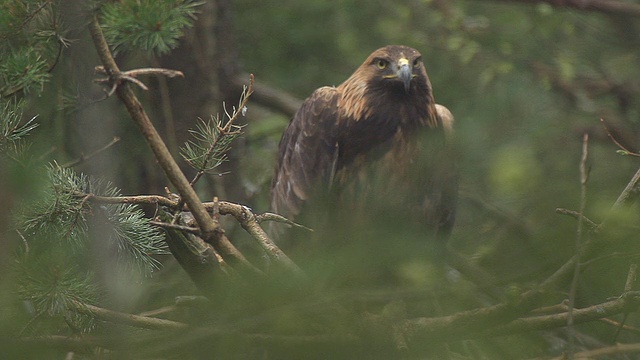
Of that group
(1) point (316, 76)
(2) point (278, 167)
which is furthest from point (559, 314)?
(1) point (316, 76)

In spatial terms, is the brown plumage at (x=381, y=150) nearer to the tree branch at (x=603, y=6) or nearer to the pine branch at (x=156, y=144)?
the tree branch at (x=603, y=6)

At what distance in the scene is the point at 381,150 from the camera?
16.4 ft

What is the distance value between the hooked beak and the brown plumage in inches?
2.6

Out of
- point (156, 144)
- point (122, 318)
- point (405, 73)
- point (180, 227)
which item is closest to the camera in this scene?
point (122, 318)

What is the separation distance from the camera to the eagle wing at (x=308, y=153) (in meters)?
5.01

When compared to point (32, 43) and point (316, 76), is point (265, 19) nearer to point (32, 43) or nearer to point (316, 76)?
point (316, 76)

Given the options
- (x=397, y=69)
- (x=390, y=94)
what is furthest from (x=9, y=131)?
(x=390, y=94)

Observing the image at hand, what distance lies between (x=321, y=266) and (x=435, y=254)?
1.08 ft

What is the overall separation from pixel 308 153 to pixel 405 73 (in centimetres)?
74

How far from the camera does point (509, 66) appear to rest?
6074mm

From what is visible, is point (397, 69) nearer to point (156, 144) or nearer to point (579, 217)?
point (156, 144)

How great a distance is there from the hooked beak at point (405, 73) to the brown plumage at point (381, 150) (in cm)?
7

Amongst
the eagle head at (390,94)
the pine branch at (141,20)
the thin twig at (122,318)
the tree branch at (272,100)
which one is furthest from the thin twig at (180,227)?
the tree branch at (272,100)

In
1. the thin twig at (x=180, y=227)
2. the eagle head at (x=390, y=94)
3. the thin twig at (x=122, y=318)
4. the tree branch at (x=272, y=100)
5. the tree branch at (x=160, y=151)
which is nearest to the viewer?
the thin twig at (x=122, y=318)
